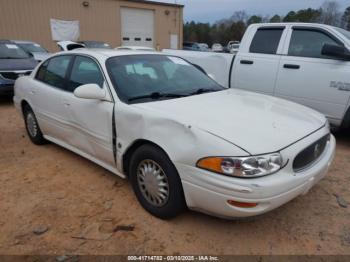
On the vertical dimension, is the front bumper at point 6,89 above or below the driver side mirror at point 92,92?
below

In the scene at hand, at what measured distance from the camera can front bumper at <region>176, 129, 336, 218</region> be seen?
2.05 meters

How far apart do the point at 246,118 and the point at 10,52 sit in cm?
841

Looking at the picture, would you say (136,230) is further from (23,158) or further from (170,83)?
(23,158)

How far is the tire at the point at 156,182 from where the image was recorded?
2.40m

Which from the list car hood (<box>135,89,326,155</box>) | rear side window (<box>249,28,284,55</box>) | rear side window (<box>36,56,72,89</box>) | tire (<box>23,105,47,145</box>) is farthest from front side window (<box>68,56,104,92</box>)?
rear side window (<box>249,28,284,55</box>)

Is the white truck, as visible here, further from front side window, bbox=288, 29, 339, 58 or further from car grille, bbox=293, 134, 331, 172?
car grille, bbox=293, 134, 331, 172

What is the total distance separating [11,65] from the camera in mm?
A: 7637

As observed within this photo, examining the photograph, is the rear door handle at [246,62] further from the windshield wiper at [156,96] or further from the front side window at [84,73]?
the front side window at [84,73]

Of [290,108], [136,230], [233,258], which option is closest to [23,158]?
[136,230]

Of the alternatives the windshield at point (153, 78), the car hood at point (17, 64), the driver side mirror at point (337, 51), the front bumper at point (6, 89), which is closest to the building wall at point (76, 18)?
the car hood at point (17, 64)

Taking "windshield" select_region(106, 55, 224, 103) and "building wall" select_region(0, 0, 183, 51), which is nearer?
"windshield" select_region(106, 55, 224, 103)

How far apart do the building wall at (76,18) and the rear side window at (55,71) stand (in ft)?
47.7

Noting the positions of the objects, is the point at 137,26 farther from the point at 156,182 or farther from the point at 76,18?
the point at 156,182

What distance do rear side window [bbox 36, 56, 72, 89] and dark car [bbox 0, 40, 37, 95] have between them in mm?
3701
